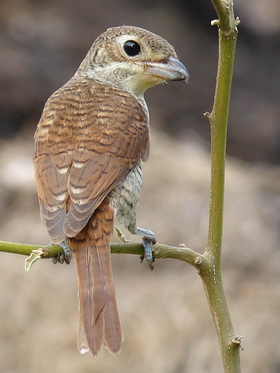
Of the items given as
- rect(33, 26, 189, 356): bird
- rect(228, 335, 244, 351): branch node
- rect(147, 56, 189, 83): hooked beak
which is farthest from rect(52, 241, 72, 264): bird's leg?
rect(147, 56, 189, 83): hooked beak

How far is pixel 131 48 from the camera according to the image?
4414 millimetres

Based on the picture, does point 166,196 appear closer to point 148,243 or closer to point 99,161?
point 99,161

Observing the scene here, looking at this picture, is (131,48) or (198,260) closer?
(198,260)

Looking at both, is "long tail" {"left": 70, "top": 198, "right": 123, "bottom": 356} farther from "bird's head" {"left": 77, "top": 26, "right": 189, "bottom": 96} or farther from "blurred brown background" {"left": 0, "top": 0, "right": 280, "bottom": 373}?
"blurred brown background" {"left": 0, "top": 0, "right": 280, "bottom": 373}

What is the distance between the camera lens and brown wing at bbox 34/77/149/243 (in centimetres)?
366

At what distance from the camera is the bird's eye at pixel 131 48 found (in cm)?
438

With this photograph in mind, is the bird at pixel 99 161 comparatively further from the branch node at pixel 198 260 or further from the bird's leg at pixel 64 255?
the branch node at pixel 198 260

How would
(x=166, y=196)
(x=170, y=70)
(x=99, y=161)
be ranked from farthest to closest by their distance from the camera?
(x=166, y=196) → (x=170, y=70) → (x=99, y=161)

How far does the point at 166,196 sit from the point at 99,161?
4835 millimetres

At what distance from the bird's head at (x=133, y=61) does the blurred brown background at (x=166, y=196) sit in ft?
11.0

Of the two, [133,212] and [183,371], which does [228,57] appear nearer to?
[133,212]

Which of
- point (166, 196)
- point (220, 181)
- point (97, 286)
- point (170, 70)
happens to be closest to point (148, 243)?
point (97, 286)

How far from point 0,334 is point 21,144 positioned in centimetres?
226

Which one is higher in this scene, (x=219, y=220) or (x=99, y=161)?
(x=99, y=161)
